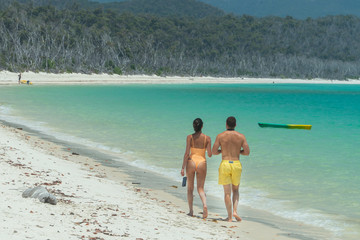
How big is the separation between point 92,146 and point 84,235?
12.2 m

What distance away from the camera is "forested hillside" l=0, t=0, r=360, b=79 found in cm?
10075

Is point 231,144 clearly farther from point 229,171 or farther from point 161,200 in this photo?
point 161,200

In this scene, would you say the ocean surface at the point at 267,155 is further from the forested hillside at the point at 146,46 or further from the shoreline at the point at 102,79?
the forested hillside at the point at 146,46

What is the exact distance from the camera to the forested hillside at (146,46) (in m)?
101

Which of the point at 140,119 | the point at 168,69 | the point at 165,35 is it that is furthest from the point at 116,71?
the point at 140,119

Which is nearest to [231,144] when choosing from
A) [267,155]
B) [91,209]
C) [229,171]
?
[229,171]

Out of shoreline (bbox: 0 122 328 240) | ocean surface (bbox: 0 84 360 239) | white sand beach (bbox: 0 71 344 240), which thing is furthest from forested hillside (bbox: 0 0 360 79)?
white sand beach (bbox: 0 71 344 240)

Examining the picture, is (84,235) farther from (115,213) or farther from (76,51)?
(76,51)

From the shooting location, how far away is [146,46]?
429ft

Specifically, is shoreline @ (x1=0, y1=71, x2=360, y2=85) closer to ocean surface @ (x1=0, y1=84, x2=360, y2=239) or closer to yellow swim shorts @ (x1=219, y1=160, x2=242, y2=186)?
ocean surface @ (x1=0, y1=84, x2=360, y2=239)

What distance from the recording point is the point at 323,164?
17.6 m

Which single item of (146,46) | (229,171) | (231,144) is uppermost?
(146,46)

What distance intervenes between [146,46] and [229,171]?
12440cm

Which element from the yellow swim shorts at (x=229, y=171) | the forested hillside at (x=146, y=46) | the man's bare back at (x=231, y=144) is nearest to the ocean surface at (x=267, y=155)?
the yellow swim shorts at (x=229, y=171)
